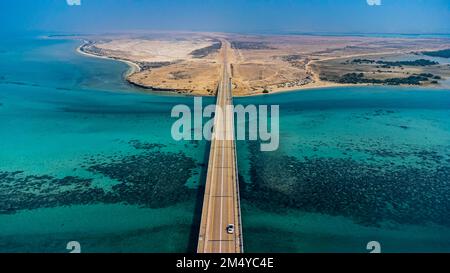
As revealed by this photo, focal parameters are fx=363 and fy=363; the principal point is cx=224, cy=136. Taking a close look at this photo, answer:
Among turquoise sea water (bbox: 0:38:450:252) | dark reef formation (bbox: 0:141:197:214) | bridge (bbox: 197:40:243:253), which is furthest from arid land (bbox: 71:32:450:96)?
dark reef formation (bbox: 0:141:197:214)

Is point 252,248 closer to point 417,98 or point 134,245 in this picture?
point 134,245

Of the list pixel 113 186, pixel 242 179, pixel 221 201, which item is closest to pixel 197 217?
pixel 221 201

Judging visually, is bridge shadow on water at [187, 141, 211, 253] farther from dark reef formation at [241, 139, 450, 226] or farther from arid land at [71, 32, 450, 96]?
arid land at [71, 32, 450, 96]

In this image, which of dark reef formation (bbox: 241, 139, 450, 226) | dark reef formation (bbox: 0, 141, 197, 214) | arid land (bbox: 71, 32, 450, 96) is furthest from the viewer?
arid land (bbox: 71, 32, 450, 96)

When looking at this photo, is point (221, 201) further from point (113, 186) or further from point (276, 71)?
point (276, 71)

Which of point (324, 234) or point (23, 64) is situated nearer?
point (324, 234)
